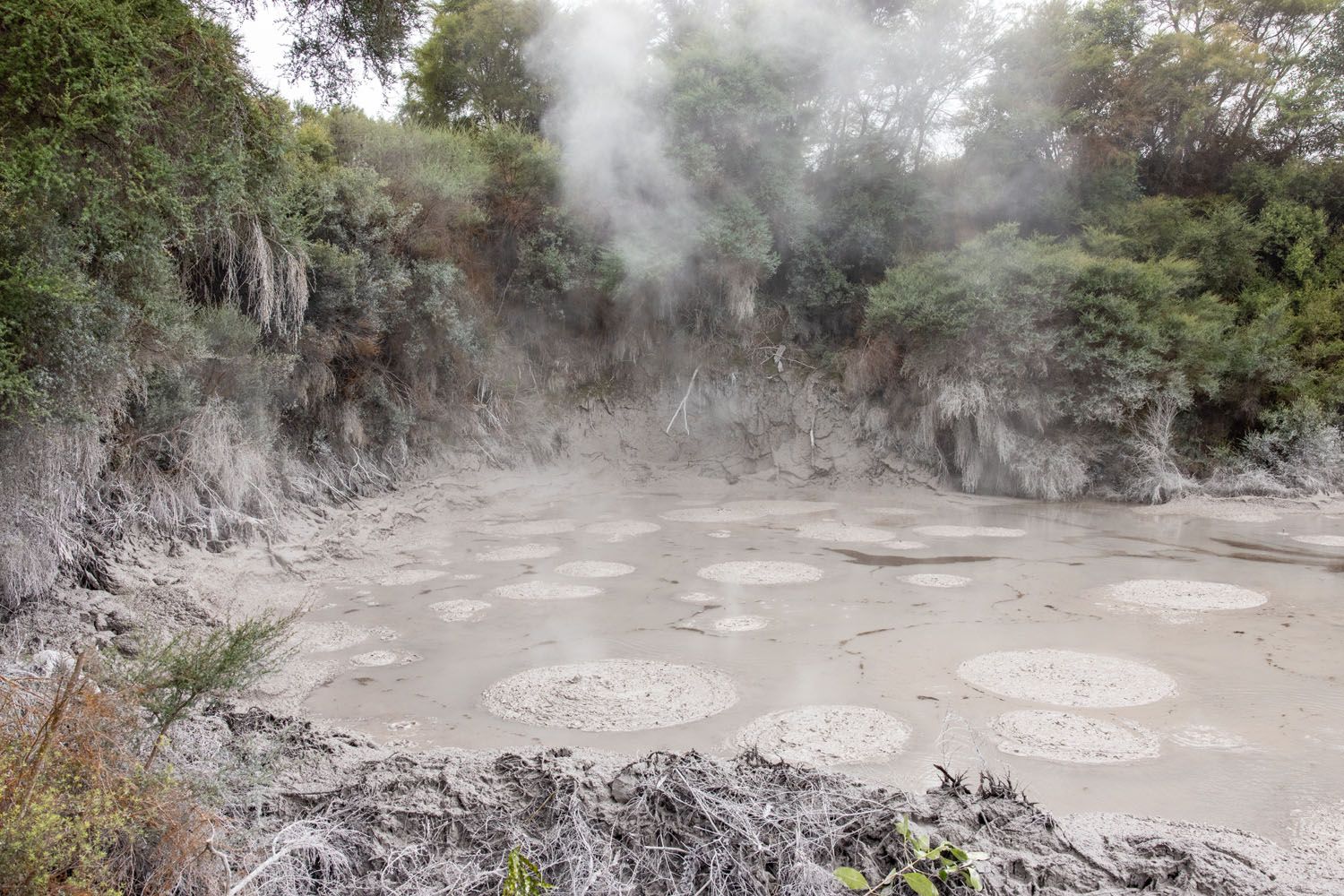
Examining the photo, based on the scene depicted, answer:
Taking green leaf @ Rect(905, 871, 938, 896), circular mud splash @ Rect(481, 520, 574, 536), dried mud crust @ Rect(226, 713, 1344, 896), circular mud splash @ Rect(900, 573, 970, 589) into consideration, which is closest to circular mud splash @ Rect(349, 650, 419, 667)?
dried mud crust @ Rect(226, 713, 1344, 896)

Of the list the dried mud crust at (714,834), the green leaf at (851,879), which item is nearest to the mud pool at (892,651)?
the dried mud crust at (714,834)

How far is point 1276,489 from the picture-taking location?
1109 cm

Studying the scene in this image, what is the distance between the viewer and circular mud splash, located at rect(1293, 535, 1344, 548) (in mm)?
8498

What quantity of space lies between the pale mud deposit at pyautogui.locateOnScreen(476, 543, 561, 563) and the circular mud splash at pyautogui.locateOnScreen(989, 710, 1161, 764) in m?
4.75

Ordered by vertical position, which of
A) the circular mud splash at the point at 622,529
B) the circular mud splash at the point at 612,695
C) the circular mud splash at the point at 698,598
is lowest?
the circular mud splash at the point at 612,695

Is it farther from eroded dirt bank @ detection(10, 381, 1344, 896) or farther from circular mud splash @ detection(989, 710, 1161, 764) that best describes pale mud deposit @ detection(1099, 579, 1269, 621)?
circular mud splash @ detection(989, 710, 1161, 764)

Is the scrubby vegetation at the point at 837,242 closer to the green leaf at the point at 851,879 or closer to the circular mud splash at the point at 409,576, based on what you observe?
the circular mud splash at the point at 409,576

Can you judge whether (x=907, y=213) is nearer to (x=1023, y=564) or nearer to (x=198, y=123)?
(x=1023, y=564)

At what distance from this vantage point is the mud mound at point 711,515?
9984mm

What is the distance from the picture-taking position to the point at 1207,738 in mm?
4051

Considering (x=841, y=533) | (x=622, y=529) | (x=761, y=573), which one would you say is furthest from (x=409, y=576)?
(x=841, y=533)

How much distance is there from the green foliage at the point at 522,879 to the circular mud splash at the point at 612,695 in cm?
183

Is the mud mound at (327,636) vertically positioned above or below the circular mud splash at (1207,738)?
below

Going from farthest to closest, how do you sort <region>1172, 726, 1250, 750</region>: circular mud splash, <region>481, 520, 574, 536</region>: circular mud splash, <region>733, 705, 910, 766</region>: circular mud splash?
1. <region>481, 520, 574, 536</region>: circular mud splash
2. <region>1172, 726, 1250, 750</region>: circular mud splash
3. <region>733, 705, 910, 766</region>: circular mud splash
